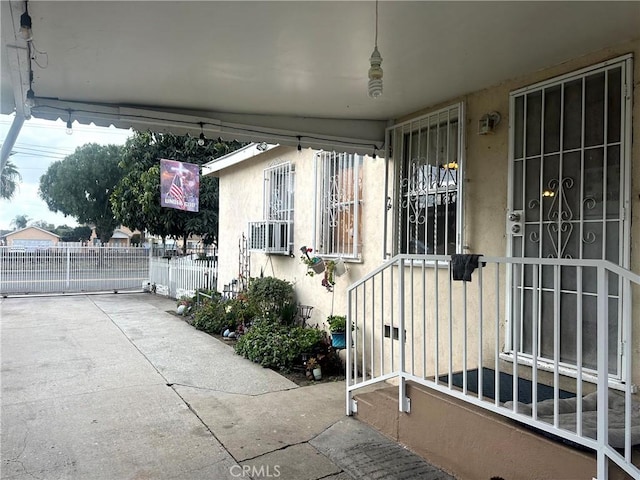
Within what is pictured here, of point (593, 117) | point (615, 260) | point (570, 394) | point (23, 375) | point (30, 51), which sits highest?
point (30, 51)

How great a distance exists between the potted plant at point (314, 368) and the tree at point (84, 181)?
19970 millimetres

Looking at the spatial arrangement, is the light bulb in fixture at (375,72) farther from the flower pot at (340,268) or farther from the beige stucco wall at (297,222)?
the flower pot at (340,268)

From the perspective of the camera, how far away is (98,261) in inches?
528

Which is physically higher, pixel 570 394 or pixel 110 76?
pixel 110 76

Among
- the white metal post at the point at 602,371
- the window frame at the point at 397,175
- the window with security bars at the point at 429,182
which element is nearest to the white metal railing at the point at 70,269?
the window frame at the point at 397,175

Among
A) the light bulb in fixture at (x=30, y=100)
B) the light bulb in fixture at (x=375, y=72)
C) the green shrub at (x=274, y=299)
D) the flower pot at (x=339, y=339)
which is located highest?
the light bulb in fixture at (x=30, y=100)

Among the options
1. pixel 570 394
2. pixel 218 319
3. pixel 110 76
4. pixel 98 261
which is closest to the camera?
pixel 570 394

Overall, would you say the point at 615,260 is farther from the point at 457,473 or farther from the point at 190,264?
the point at 190,264

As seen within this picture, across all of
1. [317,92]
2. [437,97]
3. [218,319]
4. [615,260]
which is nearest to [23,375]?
[218,319]

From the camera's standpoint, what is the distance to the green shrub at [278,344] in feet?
17.6

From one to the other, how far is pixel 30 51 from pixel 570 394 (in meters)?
4.38

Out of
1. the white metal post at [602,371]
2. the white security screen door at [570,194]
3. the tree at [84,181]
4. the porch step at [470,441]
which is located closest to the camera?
the white metal post at [602,371]

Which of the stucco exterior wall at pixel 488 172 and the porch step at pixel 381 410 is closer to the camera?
the porch step at pixel 381 410

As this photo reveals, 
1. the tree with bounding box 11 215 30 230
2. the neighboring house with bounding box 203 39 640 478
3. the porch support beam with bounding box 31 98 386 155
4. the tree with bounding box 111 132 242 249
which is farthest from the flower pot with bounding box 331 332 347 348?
the tree with bounding box 11 215 30 230
